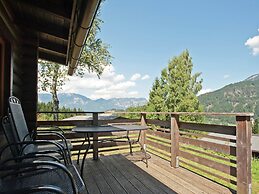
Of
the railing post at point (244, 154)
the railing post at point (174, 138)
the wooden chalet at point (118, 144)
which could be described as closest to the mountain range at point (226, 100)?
the wooden chalet at point (118, 144)

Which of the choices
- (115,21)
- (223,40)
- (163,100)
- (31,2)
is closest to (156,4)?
(115,21)

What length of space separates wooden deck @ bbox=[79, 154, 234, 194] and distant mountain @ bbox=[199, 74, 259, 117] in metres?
28.2

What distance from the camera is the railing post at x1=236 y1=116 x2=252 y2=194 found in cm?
233

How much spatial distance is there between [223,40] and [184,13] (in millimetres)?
14212

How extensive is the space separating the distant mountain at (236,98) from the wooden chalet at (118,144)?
27.9m

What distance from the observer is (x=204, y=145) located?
303cm

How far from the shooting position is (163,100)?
15.6m

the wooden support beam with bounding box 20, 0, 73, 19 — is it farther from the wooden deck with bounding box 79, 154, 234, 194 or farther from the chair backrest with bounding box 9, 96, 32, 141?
the wooden deck with bounding box 79, 154, 234, 194

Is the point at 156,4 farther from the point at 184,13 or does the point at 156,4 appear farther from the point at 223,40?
the point at 223,40

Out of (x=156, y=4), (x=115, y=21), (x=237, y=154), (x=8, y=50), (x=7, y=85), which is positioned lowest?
(x=237, y=154)

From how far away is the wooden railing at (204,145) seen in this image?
238cm

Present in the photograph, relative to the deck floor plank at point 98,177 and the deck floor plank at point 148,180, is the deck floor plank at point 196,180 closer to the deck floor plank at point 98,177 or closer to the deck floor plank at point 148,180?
the deck floor plank at point 148,180

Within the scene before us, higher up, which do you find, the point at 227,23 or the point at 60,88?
the point at 227,23

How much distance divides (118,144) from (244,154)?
108 inches
